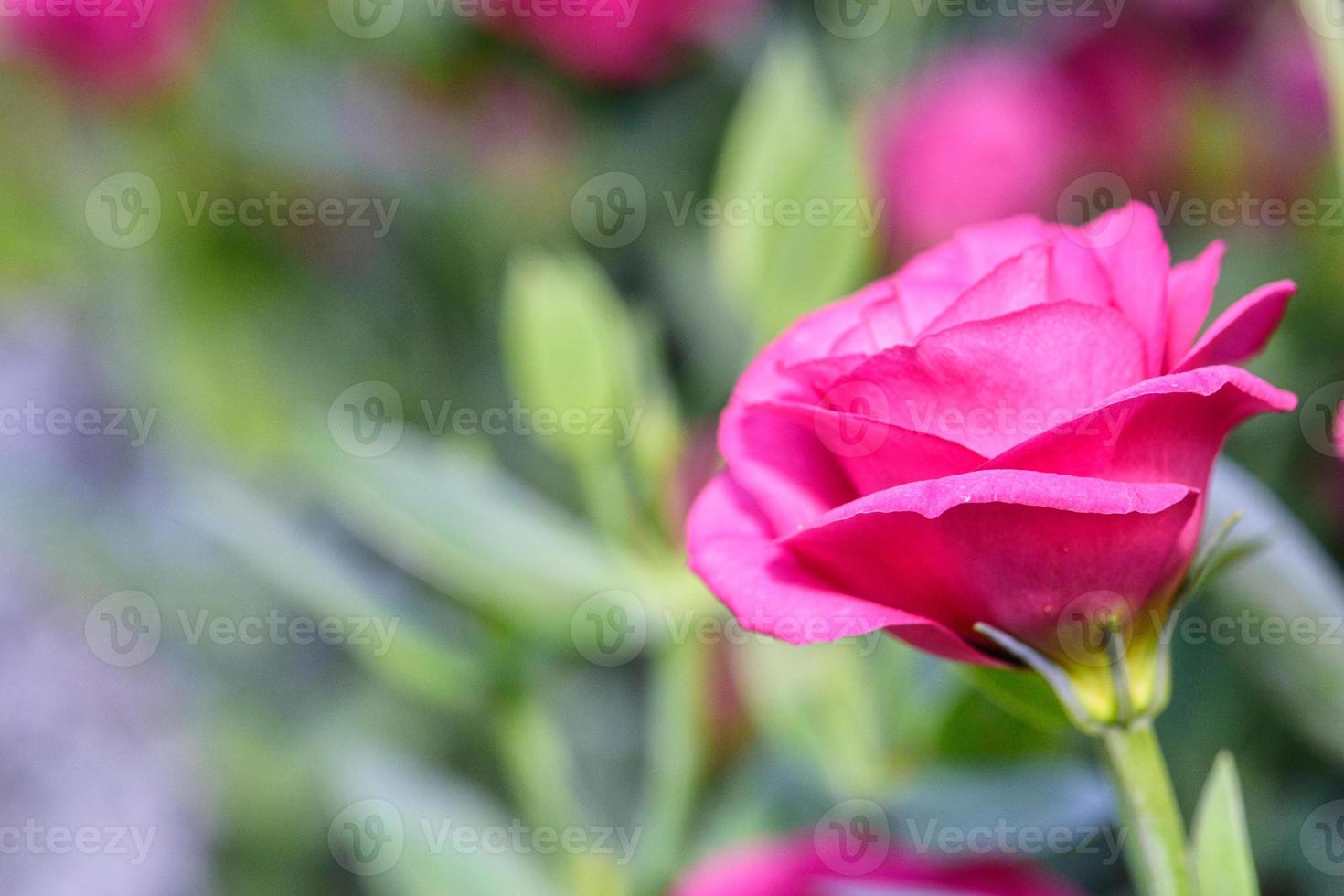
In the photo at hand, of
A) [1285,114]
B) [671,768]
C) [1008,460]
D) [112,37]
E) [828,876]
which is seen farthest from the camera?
[112,37]

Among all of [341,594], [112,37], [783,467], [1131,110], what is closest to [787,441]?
[783,467]

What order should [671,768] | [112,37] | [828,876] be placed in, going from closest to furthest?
[828,876] < [671,768] < [112,37]

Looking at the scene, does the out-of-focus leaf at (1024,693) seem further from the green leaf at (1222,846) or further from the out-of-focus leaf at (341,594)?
the out-of-focus leaf at (341,594)

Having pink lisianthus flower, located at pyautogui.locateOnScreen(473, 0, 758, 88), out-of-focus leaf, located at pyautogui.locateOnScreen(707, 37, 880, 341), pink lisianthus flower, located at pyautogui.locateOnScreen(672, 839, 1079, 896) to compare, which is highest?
pink lisianthus flower, located at pyautogui.locateOnScreen(473, 0, 758, 88)

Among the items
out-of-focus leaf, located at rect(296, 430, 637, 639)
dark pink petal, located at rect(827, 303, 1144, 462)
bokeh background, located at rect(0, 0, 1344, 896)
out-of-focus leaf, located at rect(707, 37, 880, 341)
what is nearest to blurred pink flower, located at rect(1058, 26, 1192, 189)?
bokeh background, located at rect(0, 0, 1344, 896)

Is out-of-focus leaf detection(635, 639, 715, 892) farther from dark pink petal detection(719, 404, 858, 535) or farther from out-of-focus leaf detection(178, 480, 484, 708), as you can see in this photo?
dark pink petal detection(719, 404, 858, 535)

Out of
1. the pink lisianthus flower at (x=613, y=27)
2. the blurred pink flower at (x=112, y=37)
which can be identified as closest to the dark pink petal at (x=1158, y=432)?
the pink lisianthus flower at (x=613, y=27)

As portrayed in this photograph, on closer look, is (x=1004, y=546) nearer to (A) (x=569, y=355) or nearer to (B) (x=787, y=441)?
(B) (x=787, y=441)
